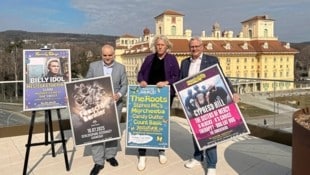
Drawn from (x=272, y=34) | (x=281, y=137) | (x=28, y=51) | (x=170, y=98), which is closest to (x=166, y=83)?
(x=170, y=98)

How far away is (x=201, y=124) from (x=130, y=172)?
103cm

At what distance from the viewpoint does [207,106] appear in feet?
12.0

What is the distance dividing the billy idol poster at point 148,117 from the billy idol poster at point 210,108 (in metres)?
0.46

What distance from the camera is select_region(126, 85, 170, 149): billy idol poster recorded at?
415 cm

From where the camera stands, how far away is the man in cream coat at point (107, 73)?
13.1 ft

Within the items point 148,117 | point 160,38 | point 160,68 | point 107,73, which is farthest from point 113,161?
point 160,38

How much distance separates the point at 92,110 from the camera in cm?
395

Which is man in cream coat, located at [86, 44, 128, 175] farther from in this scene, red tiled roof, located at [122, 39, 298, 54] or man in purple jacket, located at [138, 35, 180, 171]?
red tiled roof, located at [122, 39, 298, 54]

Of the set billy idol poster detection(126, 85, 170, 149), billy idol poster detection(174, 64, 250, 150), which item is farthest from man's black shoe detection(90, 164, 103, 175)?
billy idol poster detection(174, 64, 250, 150)

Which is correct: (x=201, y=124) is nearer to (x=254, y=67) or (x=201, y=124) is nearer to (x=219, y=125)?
(x=219, y=125)

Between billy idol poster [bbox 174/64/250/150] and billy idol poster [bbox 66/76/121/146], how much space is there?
2.59ft

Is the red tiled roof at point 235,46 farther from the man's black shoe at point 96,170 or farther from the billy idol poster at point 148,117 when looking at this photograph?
the man's black shoe at point 96,170

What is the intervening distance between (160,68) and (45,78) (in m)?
1.34

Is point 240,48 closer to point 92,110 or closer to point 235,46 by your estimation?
point 235,46
